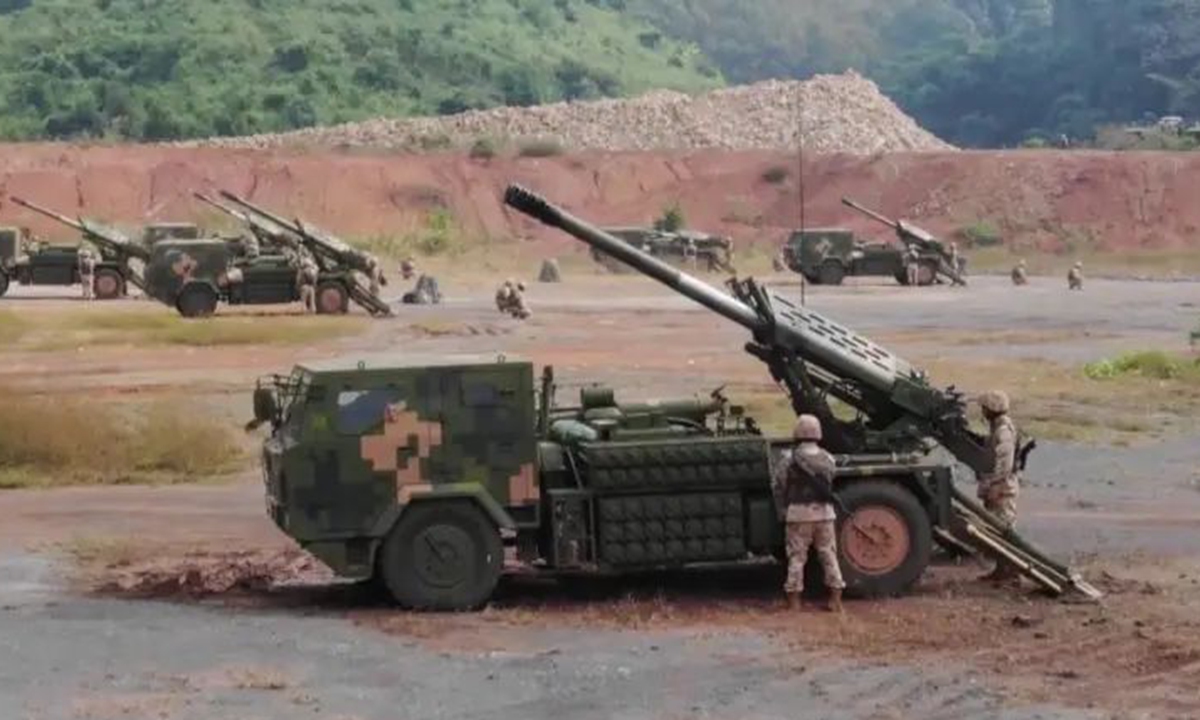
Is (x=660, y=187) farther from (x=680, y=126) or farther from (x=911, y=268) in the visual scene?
(x=911, y=268)

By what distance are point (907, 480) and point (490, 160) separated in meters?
79.2

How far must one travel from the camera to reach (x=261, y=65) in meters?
120

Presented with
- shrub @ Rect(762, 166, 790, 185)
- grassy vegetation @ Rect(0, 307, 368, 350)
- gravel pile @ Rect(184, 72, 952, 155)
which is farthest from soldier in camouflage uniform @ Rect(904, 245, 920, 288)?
gravel pile @ Rect(184, 72, 952, 155)

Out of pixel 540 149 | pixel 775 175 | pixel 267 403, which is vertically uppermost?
pixel 540 149

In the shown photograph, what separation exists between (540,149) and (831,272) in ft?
109

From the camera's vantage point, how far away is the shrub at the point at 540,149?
314 ft

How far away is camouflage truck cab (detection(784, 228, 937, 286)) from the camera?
6488 cm

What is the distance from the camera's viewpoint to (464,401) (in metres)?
14.8

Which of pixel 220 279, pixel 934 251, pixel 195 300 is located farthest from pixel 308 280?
pixel 934 251

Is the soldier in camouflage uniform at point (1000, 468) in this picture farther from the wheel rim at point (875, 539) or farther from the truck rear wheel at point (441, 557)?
the truck rear wheel at point (441, 557)

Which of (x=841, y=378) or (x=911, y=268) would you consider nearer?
(x=841, y=378)

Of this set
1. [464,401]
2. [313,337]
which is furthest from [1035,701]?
[313,337]

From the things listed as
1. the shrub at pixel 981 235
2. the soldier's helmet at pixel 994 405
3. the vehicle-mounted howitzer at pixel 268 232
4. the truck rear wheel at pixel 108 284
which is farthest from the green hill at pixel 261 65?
the soldier's helmet at pixel 994 405

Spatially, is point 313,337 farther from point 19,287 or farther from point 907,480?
point 907,480
